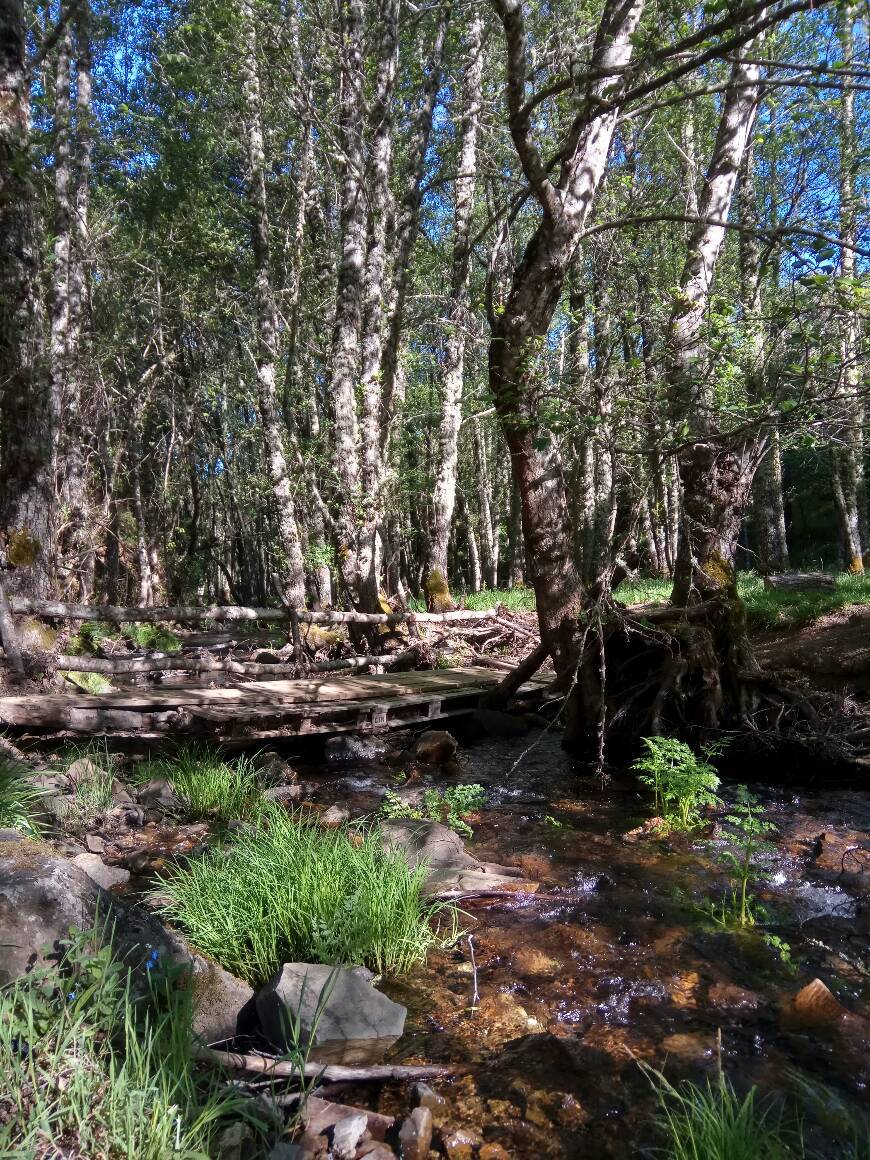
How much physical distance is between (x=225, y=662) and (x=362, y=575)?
8.84ft

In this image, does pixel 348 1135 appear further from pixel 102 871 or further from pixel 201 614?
pixel 201 614

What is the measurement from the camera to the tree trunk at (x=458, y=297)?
1427cm

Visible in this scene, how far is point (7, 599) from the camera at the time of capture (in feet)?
24.3

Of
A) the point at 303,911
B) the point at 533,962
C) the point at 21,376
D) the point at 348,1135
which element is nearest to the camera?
the point at 348,1135

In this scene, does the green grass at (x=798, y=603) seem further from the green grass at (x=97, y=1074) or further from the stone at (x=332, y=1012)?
the green grass at (x=97, y=1074)

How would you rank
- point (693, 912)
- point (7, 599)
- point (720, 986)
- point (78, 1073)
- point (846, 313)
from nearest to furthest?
point (78, 1073), point (720, 986), point (693, 912), point (846, 313), point (7, 599)

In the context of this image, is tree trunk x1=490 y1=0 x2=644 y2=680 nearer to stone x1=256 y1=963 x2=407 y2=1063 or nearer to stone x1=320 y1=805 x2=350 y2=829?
stone x1=320 y1=805 x2=350 y2=829

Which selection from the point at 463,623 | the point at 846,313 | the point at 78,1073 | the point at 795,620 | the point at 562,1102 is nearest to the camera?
the point at 78,1073

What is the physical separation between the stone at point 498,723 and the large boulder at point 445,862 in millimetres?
4476

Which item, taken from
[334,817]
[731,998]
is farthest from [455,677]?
[731,998]

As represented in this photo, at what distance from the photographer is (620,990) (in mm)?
3604

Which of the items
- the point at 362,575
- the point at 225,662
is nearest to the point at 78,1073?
the point at 225,662

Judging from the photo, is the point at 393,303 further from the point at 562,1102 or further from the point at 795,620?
the point at 562,1102

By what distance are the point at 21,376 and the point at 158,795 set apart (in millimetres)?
4762
